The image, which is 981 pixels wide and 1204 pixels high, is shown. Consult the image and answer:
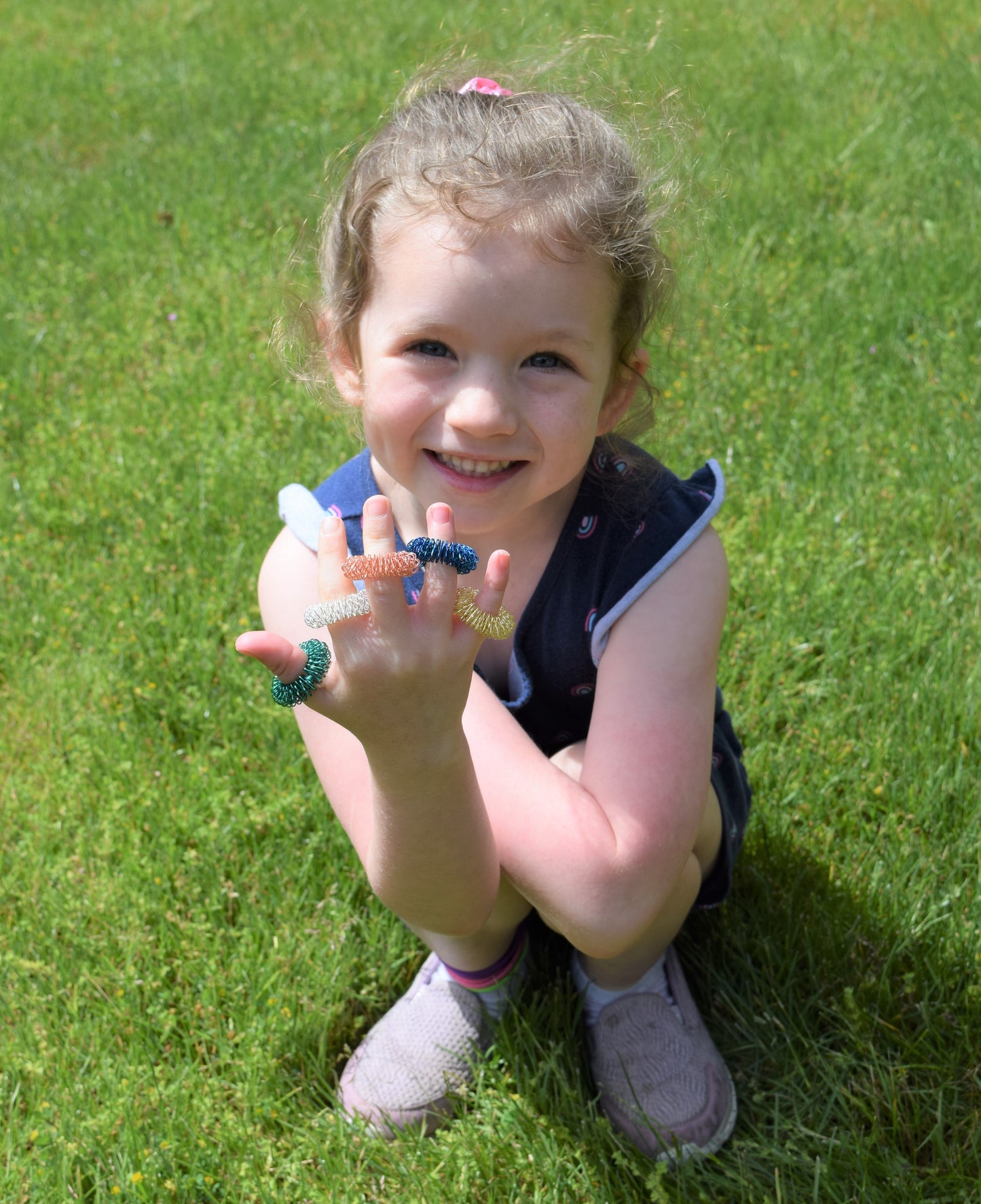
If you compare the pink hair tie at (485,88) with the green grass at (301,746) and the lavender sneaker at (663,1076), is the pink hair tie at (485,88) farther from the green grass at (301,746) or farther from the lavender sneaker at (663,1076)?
the lavender sneaker at (663,1076)

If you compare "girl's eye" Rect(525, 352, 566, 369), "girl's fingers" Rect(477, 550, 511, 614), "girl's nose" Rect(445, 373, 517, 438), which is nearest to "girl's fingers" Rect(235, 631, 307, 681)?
"girl's fingers" Rect(477, 550, 511, 614)

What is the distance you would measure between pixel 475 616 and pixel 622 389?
71cm

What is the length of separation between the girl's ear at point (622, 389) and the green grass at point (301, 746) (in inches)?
11.6

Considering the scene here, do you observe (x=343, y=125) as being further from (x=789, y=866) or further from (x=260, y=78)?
(x=789, y=866)

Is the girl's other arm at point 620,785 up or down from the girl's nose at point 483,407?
down

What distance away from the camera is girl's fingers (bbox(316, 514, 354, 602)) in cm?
135

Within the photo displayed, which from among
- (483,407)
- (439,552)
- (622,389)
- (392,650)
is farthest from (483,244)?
(392,650)

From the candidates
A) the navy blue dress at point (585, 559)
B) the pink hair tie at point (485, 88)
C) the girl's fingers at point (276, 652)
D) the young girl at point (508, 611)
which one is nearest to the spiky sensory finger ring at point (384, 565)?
the young girl at point (508, 611)

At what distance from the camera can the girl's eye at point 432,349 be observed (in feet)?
5.52

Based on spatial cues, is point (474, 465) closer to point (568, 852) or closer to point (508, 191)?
point (508, 191)

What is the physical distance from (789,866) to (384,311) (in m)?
1.31

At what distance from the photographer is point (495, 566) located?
136cm

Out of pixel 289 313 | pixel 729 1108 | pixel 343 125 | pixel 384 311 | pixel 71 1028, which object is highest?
pixel 384 311

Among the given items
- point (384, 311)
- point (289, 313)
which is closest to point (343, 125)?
point (289, 313)
